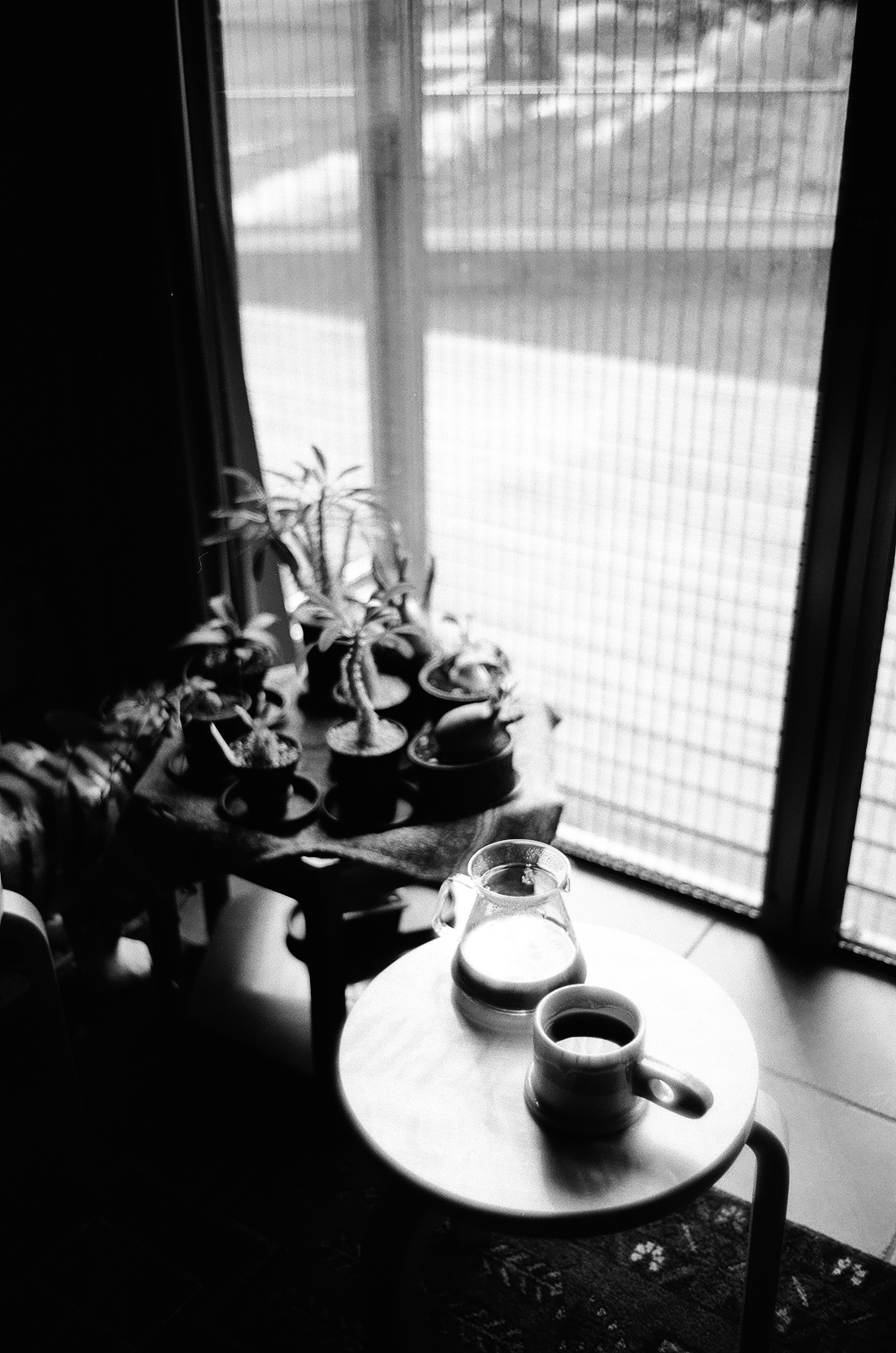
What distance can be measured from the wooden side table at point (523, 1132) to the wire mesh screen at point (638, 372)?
1.00m

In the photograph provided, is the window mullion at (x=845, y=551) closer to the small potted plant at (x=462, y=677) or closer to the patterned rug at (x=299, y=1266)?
the small potted plant at (x=462, y=677)

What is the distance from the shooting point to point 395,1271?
1.27m

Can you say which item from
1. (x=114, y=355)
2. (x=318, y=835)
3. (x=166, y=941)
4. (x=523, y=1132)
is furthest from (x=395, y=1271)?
(x=114, y=355)

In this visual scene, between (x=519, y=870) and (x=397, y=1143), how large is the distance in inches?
14.0

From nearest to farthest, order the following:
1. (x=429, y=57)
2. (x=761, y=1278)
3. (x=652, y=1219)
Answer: (x=652, y=1219)
(x=761, y=1278)
(x=429, y=57)

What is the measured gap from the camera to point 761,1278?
4.59ft

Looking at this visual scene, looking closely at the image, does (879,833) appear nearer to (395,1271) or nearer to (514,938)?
(514,938)

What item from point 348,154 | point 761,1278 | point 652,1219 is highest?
point 348,154

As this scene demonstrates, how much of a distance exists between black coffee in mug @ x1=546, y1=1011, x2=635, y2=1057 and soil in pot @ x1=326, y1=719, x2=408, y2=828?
2.16ft

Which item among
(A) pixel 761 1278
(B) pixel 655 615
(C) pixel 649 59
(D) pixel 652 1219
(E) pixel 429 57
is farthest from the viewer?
(B) pixel 655 615

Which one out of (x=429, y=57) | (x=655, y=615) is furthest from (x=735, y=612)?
(x=429, y=57)

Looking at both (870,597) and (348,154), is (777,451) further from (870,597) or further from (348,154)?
(348,154)

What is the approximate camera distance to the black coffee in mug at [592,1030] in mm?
1259

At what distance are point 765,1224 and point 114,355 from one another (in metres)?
1.98
